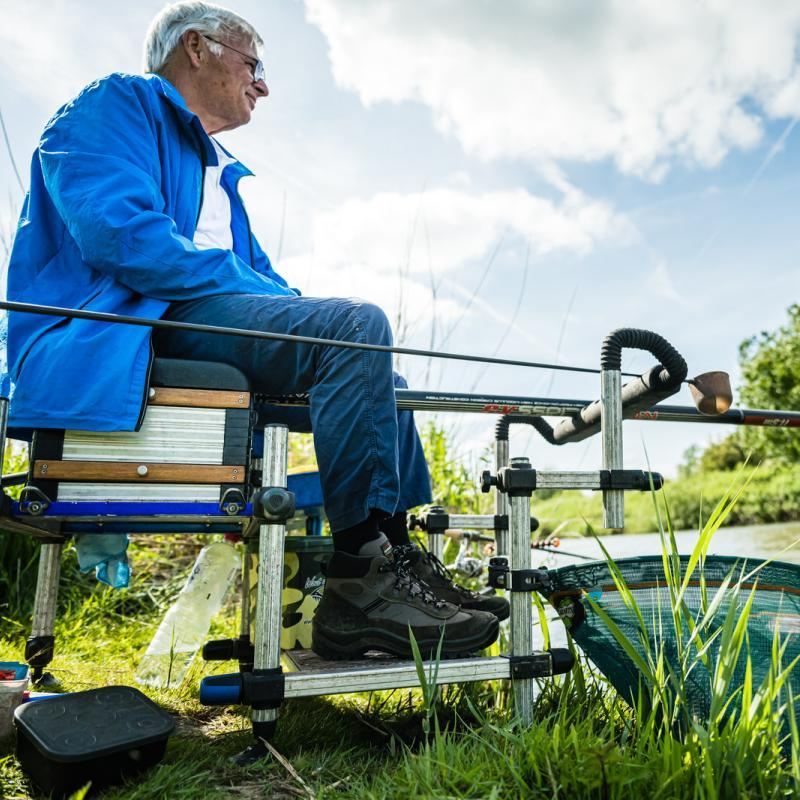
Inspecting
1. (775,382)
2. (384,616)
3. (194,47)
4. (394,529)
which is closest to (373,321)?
(394,529)

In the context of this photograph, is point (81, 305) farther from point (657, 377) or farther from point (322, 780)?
point (657, 377)

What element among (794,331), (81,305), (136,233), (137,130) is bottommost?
(81,305)

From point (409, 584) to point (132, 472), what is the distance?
1.94 feet

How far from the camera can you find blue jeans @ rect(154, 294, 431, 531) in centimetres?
144

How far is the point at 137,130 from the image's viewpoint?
5.24ft

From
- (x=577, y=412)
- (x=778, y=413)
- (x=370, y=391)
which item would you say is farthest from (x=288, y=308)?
(x=778, y=413)

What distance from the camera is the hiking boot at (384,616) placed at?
143cm

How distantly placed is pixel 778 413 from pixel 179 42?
75.9 inches

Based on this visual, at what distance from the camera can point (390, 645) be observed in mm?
1437

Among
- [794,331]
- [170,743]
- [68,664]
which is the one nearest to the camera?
[170,743]

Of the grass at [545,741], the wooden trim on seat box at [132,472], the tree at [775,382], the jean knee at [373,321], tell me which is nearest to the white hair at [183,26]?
the jean knee at [373,321]

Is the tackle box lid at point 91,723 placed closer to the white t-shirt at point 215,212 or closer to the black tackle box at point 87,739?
the black tackle box at point 87,739

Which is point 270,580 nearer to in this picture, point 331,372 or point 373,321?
point 331,372

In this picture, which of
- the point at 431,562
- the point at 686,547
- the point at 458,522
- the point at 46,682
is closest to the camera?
the point at 431,562
